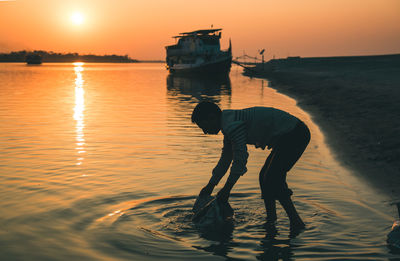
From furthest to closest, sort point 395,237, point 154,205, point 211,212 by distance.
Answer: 1. point 154,205
2. point 211,212
3. point 395,237

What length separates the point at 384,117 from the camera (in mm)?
12906

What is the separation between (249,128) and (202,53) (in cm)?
5676

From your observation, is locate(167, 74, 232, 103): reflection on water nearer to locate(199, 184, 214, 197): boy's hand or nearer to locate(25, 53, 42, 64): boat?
locate(199, 184, 214, 197): boy's hand

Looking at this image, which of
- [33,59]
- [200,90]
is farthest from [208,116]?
[33,59]

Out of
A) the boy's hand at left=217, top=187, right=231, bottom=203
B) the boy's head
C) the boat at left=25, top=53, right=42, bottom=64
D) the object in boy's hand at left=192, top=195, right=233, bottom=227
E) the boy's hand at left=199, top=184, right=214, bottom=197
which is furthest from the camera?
the boat at left=25, top=53, right=42, bottom=64

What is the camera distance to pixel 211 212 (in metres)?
5.21

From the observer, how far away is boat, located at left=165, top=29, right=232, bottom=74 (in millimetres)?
57500

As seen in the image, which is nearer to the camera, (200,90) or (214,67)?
(200,90)

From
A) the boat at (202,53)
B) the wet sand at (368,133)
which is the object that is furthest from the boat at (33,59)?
the wet sand at (368,133)

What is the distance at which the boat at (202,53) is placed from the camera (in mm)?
57500

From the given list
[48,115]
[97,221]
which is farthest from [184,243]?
[48,115]

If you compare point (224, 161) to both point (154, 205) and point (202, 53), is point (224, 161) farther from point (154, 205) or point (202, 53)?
point (202, 53)

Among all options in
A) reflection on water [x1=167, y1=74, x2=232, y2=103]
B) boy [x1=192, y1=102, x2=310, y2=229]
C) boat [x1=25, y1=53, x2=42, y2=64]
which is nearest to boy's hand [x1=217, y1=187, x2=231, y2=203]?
boy [x1=192, y1=102, x2=310, y2=229]

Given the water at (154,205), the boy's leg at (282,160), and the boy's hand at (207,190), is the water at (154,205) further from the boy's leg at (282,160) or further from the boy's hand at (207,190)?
the boy's leg at (282,160)
